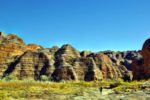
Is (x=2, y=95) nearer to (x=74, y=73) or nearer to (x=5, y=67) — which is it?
(x=74, y=73)

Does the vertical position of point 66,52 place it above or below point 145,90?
above

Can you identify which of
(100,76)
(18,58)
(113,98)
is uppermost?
(18,58)

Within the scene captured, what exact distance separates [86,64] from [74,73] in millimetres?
11690

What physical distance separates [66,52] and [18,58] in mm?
24563

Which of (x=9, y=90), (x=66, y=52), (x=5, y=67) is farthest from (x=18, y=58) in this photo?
(x=9, y=90)

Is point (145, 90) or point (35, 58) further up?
point (35, 58)

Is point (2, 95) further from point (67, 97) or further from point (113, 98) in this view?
point (113, 98)

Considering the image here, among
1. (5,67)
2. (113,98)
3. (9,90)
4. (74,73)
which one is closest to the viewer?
(113,98)

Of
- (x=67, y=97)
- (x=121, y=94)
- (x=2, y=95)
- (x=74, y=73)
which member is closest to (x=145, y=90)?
(x=121, y=94)

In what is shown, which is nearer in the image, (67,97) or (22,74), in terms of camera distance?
(67,97)

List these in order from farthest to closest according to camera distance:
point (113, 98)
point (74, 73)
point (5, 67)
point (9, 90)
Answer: point (5, 67) < point (74, 73) < point (9, 90) < point (113, 98)

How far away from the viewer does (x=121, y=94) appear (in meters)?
17.5

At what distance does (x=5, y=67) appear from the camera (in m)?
192

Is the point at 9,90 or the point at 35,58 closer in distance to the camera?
the point at 9,90
